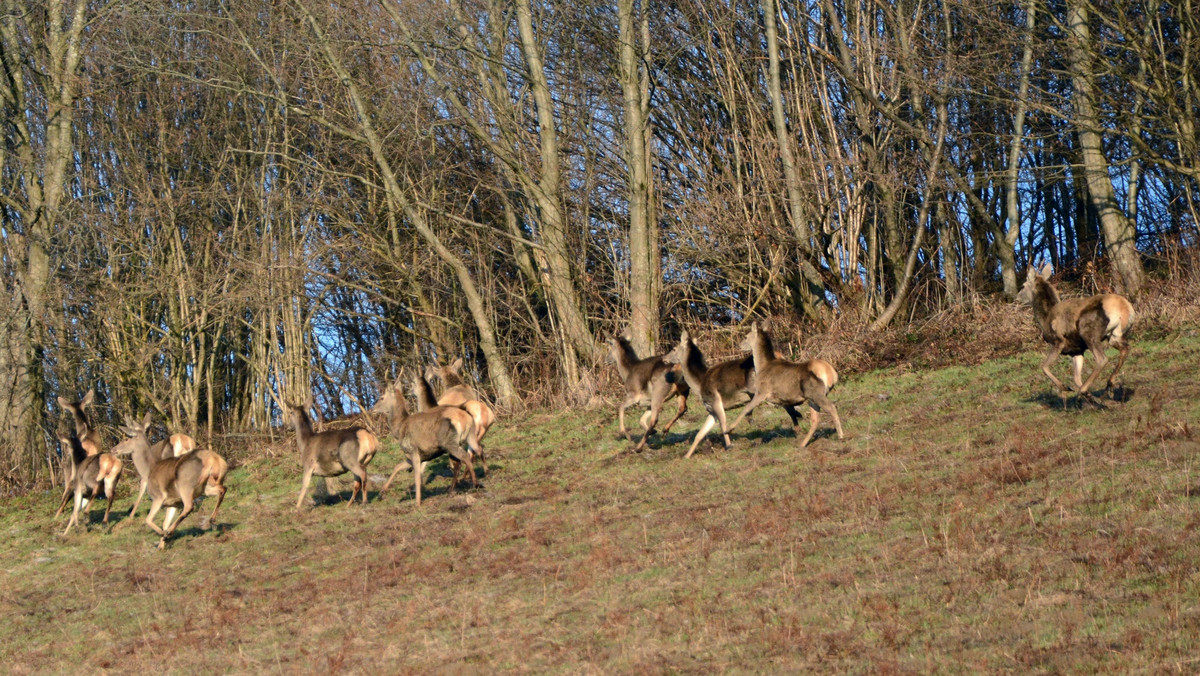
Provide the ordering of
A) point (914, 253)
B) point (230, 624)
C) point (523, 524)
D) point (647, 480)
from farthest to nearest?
point (914, 253), point (647, 480), point (523, 524), point (230, 624)

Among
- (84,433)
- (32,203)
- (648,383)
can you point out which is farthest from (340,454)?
(32,203)

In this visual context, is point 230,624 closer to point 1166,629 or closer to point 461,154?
point 1166,629

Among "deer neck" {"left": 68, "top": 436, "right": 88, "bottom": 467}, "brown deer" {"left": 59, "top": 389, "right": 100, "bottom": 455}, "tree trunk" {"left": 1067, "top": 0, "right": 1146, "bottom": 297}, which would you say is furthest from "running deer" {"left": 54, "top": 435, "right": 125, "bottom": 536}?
"tree trunk" {"left": 1067, "top": 0, "right": 1146, "bottom": 297}

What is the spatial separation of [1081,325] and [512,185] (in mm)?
13787

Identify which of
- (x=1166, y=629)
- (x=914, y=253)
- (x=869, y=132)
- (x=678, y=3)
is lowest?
(x=1166, y=629)

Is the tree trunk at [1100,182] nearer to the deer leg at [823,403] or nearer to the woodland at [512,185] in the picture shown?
the woodland at [512,185]

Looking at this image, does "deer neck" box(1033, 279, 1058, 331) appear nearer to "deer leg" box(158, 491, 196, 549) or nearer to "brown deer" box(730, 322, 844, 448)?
"brown deer" box(730, 322, 844, 448)

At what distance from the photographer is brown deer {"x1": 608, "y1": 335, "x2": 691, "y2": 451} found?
16.0 metres

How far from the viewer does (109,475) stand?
16.5 meters

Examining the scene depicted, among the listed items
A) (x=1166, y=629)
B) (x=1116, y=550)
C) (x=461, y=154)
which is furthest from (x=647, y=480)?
(x=461, y=154)

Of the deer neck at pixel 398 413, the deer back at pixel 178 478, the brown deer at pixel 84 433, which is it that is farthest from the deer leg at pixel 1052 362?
the brown deer at pixel 84 433

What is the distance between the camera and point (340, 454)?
48.4ft

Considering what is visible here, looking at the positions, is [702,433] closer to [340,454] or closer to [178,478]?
[340,454]

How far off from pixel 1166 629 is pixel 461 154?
20.9m
